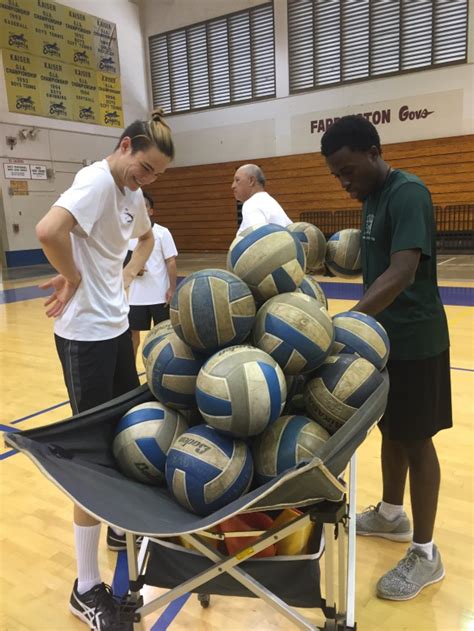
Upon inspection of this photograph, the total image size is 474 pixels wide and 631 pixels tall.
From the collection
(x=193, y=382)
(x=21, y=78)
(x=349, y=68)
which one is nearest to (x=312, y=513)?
(x=193, y=382)

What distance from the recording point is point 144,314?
4.10 metres

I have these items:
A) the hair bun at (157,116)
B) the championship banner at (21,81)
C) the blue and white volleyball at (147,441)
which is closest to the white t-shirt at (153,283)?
the hair bun at (157,116)

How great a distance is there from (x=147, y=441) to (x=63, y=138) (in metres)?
13.4

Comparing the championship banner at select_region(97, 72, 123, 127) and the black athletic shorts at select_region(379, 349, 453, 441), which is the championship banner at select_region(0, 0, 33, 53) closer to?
the championship banner at select_region(97, 72, 123, 127)

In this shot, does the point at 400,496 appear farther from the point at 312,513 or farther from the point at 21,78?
the point at 21,78

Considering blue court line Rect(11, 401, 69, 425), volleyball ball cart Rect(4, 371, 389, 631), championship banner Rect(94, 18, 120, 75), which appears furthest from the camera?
championship banner Rect(94, 18, 120, 75)

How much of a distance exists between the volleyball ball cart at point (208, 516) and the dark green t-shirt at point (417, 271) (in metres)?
0.40

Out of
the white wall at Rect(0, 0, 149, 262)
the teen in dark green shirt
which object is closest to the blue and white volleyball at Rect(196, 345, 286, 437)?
the teen in dark green shirt

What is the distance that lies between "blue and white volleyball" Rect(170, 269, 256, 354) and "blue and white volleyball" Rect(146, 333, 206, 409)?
0.14ft

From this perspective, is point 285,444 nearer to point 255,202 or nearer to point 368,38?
→ point 255,202

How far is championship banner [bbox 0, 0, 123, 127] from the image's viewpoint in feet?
38.8

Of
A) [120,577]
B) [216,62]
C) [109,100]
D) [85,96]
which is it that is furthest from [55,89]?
[120,577]

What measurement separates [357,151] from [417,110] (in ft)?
35.6

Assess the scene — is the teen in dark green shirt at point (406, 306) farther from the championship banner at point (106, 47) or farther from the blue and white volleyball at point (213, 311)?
the championship banner at point (106, 47)
